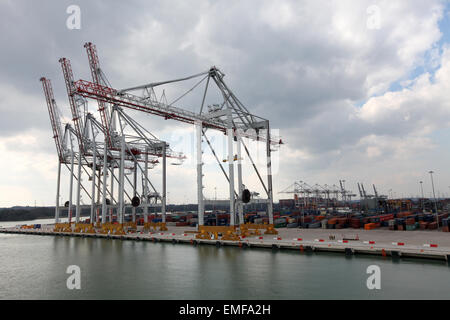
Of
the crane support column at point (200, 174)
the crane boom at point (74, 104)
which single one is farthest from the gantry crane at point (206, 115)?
the crane boom at point (74, 104)

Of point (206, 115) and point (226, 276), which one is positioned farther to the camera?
point (206, 115)

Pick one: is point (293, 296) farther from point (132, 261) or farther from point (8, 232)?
point (8, 232)

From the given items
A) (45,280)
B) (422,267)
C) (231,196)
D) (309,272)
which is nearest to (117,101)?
(231,196)

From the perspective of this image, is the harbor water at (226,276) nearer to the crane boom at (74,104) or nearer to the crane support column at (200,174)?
the crane support column at (200,174)

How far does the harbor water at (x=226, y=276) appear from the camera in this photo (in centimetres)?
1540

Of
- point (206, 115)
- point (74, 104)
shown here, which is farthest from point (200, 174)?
point (74, 104)

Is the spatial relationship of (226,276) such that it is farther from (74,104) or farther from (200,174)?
(74,104)

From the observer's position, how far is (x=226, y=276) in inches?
755

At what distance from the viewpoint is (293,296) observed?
1483 centimetres

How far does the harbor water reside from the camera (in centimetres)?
1540

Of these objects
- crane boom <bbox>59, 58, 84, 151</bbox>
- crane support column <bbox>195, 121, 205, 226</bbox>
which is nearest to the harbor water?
crane support column <bbox>195, 121, 205, 226</bbox>

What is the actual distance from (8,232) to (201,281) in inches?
2610

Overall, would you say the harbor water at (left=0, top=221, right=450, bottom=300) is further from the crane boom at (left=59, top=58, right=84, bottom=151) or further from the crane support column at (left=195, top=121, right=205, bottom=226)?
the crane boom at (left=59, top=58, right=84, bottom=151)
